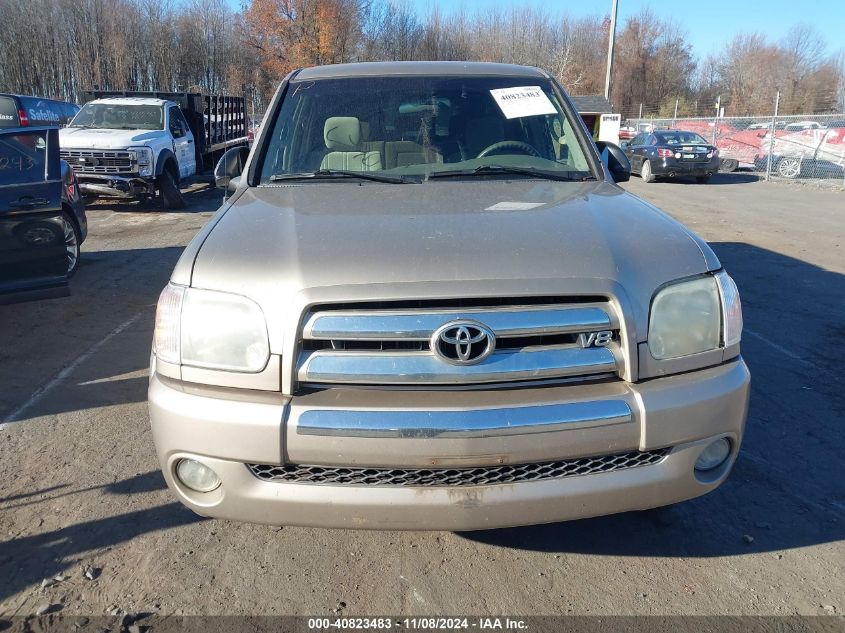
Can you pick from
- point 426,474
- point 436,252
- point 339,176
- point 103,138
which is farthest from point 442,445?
point 103,138

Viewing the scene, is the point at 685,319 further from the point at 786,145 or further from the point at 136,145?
the point at 786,145

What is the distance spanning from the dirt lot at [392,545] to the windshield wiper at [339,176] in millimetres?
1641

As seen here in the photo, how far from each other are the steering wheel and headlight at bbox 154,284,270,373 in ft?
6.23

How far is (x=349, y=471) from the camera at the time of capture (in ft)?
7.06

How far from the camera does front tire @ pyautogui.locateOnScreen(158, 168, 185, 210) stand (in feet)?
42.8

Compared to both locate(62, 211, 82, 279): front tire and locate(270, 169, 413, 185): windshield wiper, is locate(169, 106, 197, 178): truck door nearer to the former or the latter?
locate(62, 211, 82, 279): front tire

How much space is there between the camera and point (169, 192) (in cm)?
1309

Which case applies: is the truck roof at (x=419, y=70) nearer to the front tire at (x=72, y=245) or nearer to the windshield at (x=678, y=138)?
the front tire at (x=72, y=245)

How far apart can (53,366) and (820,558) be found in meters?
4.88

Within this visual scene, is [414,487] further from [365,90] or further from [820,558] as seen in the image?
[365,90]

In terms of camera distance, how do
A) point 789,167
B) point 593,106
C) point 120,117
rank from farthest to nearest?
1. point 593,106
2. point 789,167
3. point 120,117

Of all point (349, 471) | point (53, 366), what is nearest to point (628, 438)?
point (349, 471)

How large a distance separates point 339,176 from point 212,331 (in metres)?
1.37

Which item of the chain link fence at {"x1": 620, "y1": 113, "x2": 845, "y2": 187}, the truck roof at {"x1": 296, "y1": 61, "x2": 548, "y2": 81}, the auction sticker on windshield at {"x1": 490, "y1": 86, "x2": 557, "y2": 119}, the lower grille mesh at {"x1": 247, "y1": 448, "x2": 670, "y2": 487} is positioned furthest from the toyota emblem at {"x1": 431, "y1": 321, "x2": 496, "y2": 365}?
the chain link fence at {"x1": 620, "y1": 113, "x2": 845, "y2": 187}
